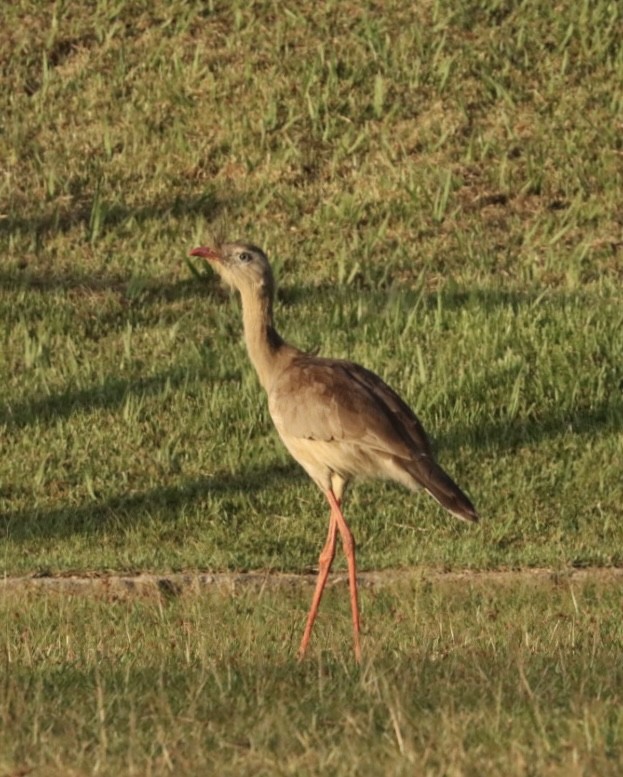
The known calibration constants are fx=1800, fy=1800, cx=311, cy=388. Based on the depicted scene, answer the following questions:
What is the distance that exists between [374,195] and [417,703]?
10417 mm

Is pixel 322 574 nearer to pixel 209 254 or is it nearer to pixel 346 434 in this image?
pixel 346 434

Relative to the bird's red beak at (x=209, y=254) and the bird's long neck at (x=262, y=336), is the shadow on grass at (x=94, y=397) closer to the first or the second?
the bird's red beak at (x=209, y=254)

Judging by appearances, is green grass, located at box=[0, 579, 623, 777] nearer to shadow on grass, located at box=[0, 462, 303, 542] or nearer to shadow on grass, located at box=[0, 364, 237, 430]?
shadow on grass, located at box=[0, 462, 303, 542]

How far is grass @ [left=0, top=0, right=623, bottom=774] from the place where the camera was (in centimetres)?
538

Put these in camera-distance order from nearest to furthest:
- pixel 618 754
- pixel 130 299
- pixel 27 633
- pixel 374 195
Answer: pixel 618 754 < pixel 27 633 < pixel 130 299 < pixel 374 195

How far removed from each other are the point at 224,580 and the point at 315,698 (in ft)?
12.4

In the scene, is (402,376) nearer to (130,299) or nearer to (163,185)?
(130,299)

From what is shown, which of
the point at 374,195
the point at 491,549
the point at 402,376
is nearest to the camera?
the point at 491,549

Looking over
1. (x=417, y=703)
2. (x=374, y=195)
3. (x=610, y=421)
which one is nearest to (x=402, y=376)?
(x=610, y=421)

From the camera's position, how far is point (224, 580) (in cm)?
923

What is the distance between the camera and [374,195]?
15.4 m

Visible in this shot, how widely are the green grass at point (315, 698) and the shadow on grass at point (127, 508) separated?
2.53 m

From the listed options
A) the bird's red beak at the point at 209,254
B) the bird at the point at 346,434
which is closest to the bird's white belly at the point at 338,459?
the bird at the point at 346,434

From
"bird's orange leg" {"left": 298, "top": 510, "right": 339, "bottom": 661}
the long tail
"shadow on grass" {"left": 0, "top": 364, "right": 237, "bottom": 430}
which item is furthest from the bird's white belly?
"shadow on grass" {"left": 0, "top": 364, "right": 237, "bottom": 430}
